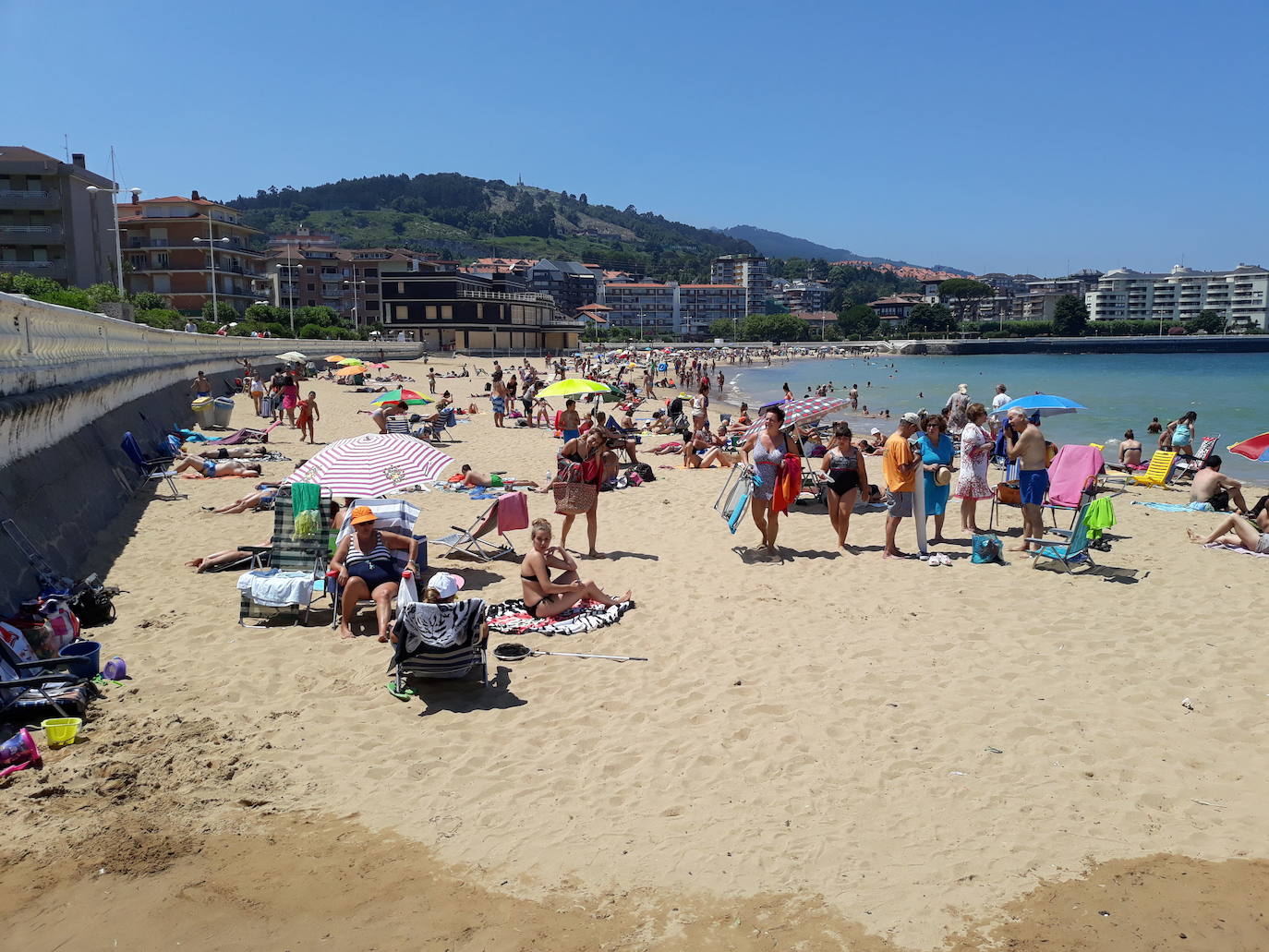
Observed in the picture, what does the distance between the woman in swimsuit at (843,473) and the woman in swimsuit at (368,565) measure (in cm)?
397

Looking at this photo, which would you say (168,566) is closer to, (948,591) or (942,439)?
(948,591)

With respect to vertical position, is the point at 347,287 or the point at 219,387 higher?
the point at 347,287

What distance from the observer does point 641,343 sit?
10806 cm

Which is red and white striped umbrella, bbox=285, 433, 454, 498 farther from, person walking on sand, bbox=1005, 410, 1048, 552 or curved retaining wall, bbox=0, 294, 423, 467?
person walking on sand, bbox=1005, 410, 1048, 552

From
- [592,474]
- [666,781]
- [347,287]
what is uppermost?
[347,287]

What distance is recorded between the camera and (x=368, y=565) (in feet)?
20.4

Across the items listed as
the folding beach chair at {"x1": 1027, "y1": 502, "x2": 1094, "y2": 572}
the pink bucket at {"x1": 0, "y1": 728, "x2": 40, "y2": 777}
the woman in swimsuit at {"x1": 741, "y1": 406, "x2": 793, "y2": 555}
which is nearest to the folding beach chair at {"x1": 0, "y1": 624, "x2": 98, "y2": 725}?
the pink bucket at {"x1": 0, "y1": 728, "x2": 40, "y2": 777}

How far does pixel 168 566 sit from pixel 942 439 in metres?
7.20

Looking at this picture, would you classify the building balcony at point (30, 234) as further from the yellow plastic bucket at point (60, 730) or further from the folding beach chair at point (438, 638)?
the folding beach chair at point (438, 638)

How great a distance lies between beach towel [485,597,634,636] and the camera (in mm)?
6262

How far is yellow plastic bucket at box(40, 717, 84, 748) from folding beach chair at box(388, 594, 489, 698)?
1569 mm

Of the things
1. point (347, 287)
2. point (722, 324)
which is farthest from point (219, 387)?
point (722, 324)

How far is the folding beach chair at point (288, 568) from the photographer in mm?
6258

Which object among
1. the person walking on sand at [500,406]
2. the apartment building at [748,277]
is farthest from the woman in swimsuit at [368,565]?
the apartment building at [748,277]
